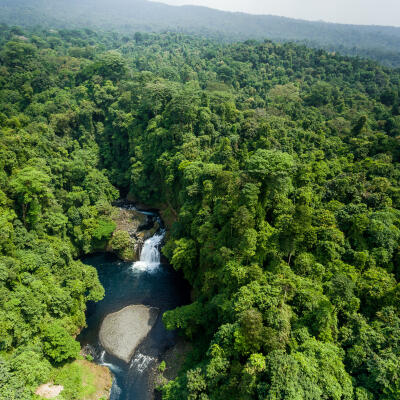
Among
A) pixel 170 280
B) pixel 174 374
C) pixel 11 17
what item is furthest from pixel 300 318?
pixel 11 17

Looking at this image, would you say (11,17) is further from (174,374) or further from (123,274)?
(174,374)

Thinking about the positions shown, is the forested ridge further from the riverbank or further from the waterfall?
the waterfall

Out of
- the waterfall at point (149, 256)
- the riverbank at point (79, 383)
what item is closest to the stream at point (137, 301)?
the waterfall at point (149, 256)

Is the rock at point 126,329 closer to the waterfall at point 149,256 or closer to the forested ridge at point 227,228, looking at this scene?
the forested ridge at point 227,228

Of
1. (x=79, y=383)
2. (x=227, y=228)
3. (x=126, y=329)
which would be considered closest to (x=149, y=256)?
(x=126, y=329)

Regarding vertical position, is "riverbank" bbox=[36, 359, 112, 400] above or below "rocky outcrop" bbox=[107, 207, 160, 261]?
above

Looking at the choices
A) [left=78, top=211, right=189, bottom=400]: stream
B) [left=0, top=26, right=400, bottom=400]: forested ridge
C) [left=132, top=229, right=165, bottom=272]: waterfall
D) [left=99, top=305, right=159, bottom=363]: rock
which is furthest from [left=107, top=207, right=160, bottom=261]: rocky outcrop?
[left=99, top=305, right=159, bottom=363]: rock

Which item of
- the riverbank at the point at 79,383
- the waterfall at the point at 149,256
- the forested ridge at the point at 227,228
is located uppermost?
the forested ridge at the point at 227,228
